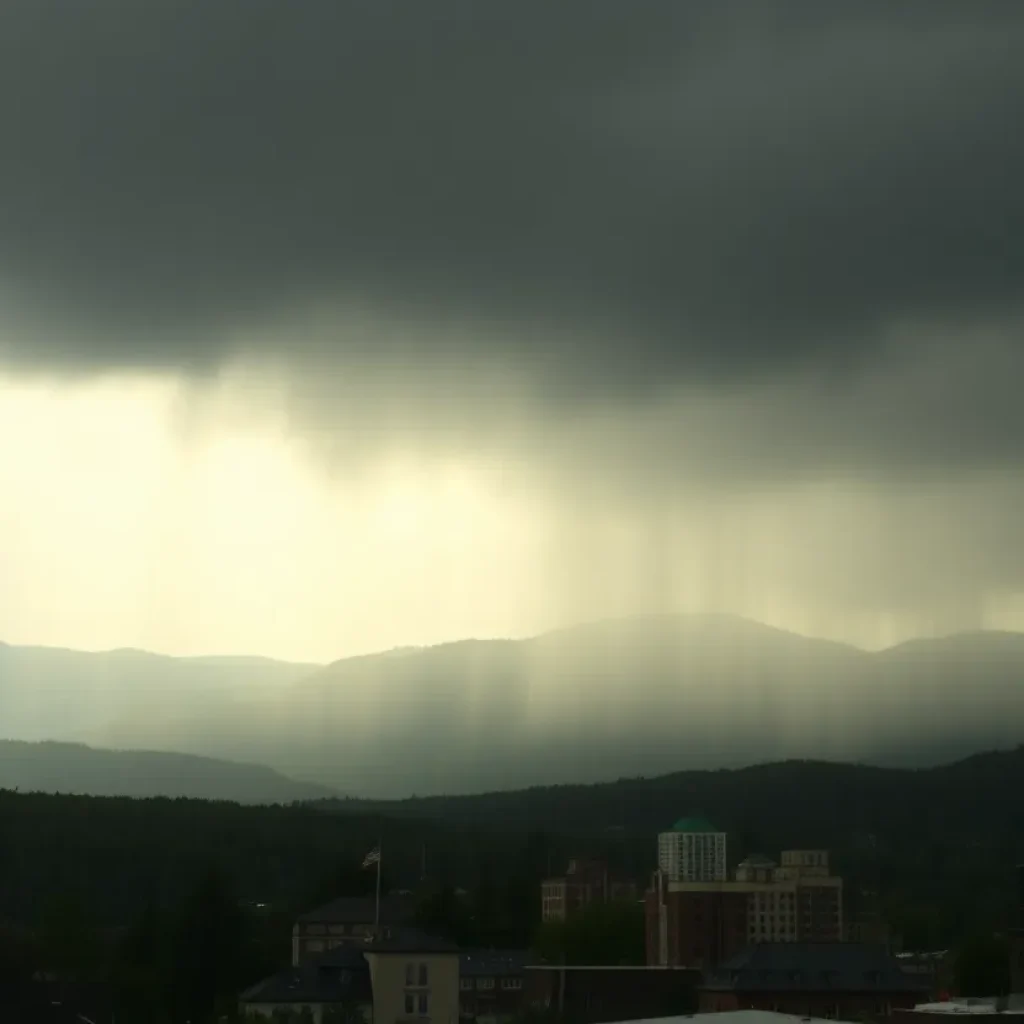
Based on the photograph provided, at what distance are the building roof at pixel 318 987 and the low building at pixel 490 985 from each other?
29.3 m

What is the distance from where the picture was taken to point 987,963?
17000 centimetres

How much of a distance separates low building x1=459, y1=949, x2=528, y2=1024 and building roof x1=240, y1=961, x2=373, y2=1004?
29.3m

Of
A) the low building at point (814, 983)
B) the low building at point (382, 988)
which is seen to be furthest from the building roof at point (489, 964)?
the low building at point (382, 988)

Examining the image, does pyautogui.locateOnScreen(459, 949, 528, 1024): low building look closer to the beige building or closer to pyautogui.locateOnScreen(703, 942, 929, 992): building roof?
pyautogui.locateOnScreen(703, 942, 929, 992): building roof

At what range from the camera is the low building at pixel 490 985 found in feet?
518

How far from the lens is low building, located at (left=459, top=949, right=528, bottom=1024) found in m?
158

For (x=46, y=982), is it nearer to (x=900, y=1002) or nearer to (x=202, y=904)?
(x=202, y=904)

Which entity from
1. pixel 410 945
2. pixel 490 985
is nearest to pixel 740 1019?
pixel 410 945

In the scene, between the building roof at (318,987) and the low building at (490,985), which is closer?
the building roof at (318,987)

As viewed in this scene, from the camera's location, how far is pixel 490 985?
16700 cm

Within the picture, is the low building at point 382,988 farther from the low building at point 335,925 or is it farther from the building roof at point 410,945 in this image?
the low building at point 335,925

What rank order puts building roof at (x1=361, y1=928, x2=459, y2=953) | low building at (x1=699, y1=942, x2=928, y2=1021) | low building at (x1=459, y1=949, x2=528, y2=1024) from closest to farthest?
building roof at (x1=361, y1=928, x2=459, y2=953), low building at (x1=699, y1=942, x2=928, y2=1021), low building at (x1=459, y1=949, x2=528, y2=1024)

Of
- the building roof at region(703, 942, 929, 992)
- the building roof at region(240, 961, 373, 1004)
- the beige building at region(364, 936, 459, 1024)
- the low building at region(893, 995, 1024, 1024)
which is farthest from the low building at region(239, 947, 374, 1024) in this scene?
the low building at region(893, 995, 1024, 1024)

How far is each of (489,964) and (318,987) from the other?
47263 mm
